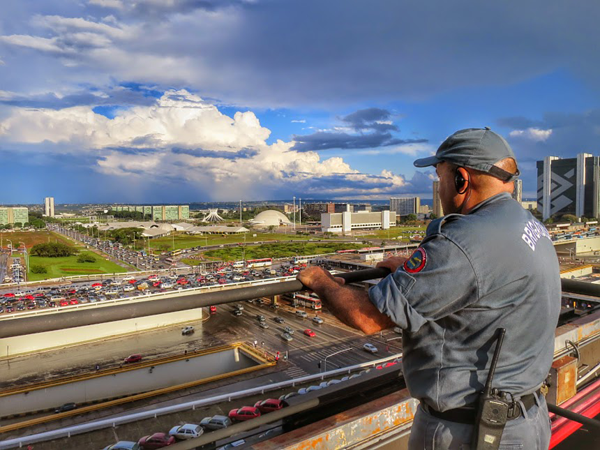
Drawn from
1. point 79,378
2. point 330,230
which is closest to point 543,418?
point 79,378

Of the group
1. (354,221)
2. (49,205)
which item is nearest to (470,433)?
(354,221)

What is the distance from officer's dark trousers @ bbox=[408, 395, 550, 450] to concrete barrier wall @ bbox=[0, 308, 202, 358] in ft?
42.5

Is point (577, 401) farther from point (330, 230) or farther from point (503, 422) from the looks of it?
point (330, 230)

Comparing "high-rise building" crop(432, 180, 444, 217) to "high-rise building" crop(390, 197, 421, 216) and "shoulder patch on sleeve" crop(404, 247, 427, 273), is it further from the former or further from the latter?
"high-rise building" crop(390, 197, 421, 216)

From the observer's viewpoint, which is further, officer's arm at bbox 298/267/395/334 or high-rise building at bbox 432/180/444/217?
high-rise building at bbox 432/180/444/217

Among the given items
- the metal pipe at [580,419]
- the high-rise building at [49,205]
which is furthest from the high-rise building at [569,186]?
the high-rise building at [49,205]

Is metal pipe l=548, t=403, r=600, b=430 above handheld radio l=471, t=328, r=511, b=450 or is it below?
below

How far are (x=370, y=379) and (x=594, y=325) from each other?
129 cm

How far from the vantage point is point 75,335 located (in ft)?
46.3

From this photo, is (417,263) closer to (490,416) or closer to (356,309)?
(356,309)

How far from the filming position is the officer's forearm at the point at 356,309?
686 mm

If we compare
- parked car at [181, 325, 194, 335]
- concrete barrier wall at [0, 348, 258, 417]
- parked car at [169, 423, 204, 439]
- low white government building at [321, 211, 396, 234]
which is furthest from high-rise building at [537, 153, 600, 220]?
parked car at [169, 423, 204, 439]

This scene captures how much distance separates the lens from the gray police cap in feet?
2.39

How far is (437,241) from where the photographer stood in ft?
2.10
